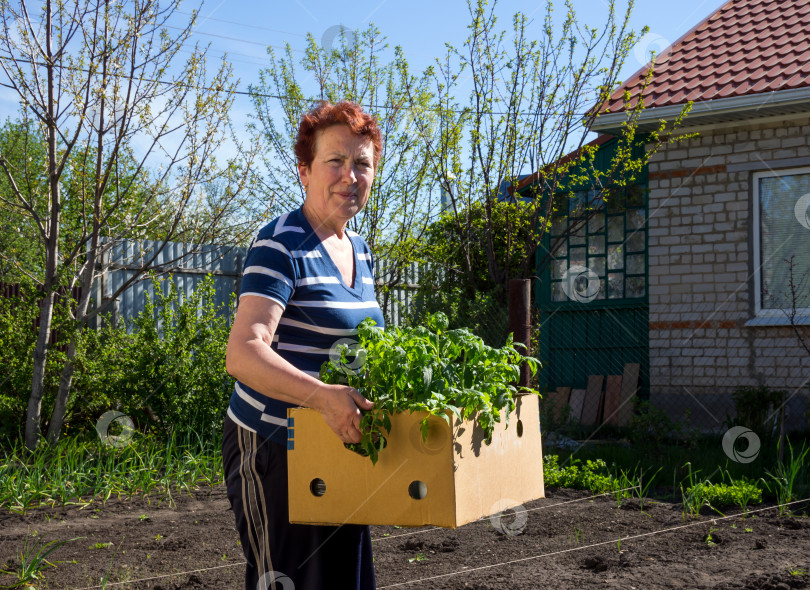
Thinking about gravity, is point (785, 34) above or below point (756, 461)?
above

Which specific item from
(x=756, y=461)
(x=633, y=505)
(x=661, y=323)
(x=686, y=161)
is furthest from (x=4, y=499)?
(x=686, y=161)

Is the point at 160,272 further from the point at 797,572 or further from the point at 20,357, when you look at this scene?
the point at 797,572

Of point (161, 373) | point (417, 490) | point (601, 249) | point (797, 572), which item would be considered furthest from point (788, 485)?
point (601, 249)

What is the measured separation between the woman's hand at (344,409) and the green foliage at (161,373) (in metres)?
5.09

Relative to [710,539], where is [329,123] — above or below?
above

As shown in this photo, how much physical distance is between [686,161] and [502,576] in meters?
6.92

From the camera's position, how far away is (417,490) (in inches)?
72.5

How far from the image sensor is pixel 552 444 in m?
7.74

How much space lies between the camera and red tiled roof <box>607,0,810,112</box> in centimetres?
872

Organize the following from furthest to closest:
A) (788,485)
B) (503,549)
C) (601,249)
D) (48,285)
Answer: (601,249) < (48,285) < (788,485) < (503,549)

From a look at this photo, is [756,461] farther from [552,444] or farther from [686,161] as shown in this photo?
[686,161]

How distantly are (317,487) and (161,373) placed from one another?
5.22 metres

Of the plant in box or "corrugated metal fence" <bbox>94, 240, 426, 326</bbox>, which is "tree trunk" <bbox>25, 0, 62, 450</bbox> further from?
the plant in box

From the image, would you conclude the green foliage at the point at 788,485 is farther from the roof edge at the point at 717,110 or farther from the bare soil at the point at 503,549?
the roof edge at the point at 717,110
